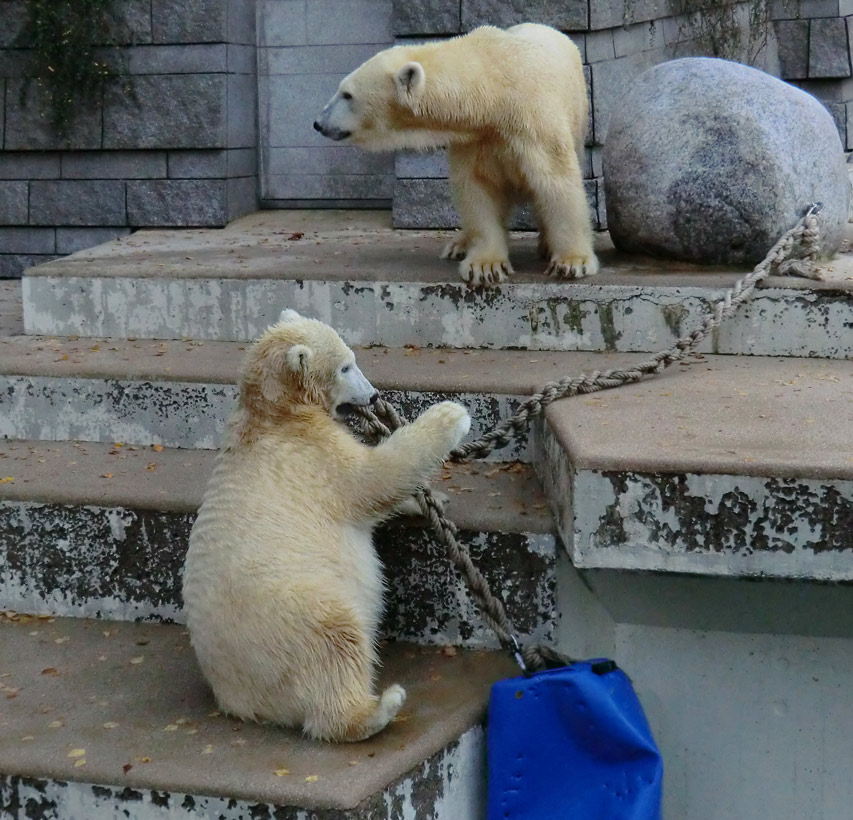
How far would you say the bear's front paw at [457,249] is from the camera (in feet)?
13.6

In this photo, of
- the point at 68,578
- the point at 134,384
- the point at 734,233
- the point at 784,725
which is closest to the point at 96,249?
the point at 134,384

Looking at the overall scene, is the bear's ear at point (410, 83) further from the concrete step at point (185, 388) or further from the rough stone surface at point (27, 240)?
the rough stone surface at point (27, 240)

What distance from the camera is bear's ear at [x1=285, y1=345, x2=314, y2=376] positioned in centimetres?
238

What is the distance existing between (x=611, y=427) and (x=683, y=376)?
24.5 inches

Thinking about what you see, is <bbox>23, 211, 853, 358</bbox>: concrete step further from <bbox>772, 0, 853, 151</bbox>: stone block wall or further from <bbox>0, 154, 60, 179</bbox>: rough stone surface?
<bbox>772, 0, 853, 151</bbox>: stone block wall

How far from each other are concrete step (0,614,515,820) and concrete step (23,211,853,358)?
1285mm

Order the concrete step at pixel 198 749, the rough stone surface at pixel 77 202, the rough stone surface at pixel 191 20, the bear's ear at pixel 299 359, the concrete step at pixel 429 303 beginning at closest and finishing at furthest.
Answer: the concrete step at pixel 198 749, the bear's ear at pixel 299 359, the concrete step at pixel 429 303, the rough stone surface at pixel 191 20, the rough stone surface at pixel 77 202

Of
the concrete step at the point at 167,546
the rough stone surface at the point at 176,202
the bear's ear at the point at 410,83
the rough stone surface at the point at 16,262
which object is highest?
the bear's ear at the point at 410,83

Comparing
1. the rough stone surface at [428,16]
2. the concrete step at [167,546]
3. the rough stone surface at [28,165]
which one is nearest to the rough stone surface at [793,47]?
the rough stone surface at [428,16]

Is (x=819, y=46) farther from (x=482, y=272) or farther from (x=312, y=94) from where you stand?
(x=482, y=272)

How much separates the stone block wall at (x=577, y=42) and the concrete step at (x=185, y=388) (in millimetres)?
2309

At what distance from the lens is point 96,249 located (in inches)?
192

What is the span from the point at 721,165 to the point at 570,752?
2.15 meters

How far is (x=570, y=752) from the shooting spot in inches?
91.9
